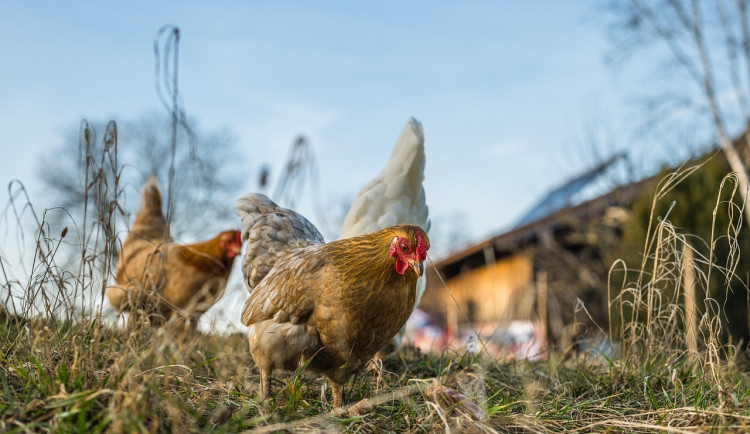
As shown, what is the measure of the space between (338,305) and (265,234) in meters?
1.08

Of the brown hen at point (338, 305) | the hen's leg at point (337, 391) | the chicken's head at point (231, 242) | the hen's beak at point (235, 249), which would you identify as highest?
the chicken's head at point (231, 242)

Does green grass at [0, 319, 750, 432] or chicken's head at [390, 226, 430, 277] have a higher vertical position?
chicken's head at [390, 226, 430, 277]

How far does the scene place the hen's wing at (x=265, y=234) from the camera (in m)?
3.41

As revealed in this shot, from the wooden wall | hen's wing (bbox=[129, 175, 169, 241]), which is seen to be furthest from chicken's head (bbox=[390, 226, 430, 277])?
the wooden wall

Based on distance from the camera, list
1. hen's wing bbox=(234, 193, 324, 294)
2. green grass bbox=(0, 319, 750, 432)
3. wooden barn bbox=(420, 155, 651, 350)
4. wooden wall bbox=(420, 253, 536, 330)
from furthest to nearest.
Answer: wooden wall bbox=(420, 253, 536, 330) → wooden barn bbox=(420, 155, 651, 350) → hen's wing bbox=(234, 193, 324, 294) → green grass bbox=(0, 319, 750, 432)

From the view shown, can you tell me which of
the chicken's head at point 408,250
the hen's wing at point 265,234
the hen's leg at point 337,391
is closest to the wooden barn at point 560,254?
the hen's wing at point 265,234

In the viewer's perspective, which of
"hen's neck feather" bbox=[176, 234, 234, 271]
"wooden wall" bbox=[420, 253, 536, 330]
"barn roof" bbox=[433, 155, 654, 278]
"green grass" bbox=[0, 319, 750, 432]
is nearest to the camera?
"green grass" bbox=[0, 319, 750, 432]

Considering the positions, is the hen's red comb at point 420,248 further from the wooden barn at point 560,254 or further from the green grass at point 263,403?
the wooden barn at point 560,254

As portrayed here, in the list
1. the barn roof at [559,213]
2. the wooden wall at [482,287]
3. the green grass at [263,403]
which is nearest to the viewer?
the green grass at [263,403]

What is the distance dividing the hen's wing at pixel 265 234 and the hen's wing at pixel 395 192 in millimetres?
565

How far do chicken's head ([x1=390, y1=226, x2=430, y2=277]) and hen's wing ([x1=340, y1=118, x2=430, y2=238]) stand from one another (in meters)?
1.62

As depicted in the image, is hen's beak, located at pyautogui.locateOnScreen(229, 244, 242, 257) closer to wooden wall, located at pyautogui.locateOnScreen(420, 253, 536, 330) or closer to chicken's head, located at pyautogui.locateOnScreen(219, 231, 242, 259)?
chicken's head, located at pyautogui.locateOnScreen(219, 231, 242, 259)

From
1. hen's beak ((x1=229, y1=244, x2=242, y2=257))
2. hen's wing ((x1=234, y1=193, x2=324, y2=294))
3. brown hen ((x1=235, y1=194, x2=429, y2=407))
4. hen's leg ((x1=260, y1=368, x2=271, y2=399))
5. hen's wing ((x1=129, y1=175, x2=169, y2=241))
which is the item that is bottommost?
hen's leg ((x1=260, y1=368, x2=271, y2=399))

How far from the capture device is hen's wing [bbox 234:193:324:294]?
134 inches
